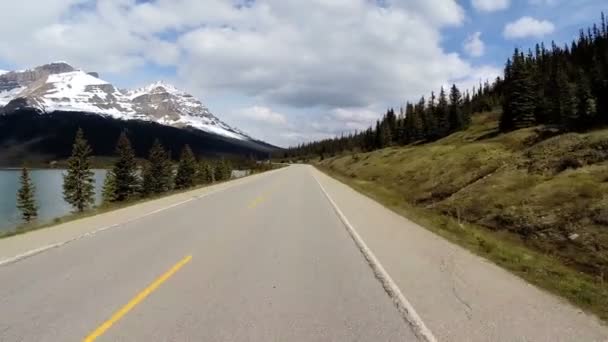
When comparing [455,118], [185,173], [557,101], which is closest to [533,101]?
[557,101]

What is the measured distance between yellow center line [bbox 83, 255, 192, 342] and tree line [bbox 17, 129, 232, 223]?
38.7 meters

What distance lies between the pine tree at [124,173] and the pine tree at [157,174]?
540cm

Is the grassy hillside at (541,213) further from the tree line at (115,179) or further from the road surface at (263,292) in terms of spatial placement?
the tree line at (115,179)

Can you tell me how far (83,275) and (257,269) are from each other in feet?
9.59

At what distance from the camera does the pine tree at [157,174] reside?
2661 inches

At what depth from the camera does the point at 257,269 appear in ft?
27.8

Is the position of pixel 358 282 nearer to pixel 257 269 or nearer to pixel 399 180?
pixel 257 269

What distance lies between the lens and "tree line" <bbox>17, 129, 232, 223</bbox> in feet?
174

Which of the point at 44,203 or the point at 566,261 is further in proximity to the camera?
the point at 44,203

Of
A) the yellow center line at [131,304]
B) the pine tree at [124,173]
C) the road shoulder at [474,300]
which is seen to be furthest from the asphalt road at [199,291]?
the pine tree at [124,173]

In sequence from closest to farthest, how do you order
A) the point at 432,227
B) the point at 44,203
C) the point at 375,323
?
the point at 375,323
the point at 432,227
the point at 44,203

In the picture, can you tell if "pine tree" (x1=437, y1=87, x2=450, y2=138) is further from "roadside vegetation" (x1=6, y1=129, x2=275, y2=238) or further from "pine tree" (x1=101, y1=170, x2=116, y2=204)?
"pine tree" (x1=101, y1=170, x2=116, y2=204)

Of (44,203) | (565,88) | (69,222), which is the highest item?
(565,88)

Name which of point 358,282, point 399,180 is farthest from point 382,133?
point 358,282
